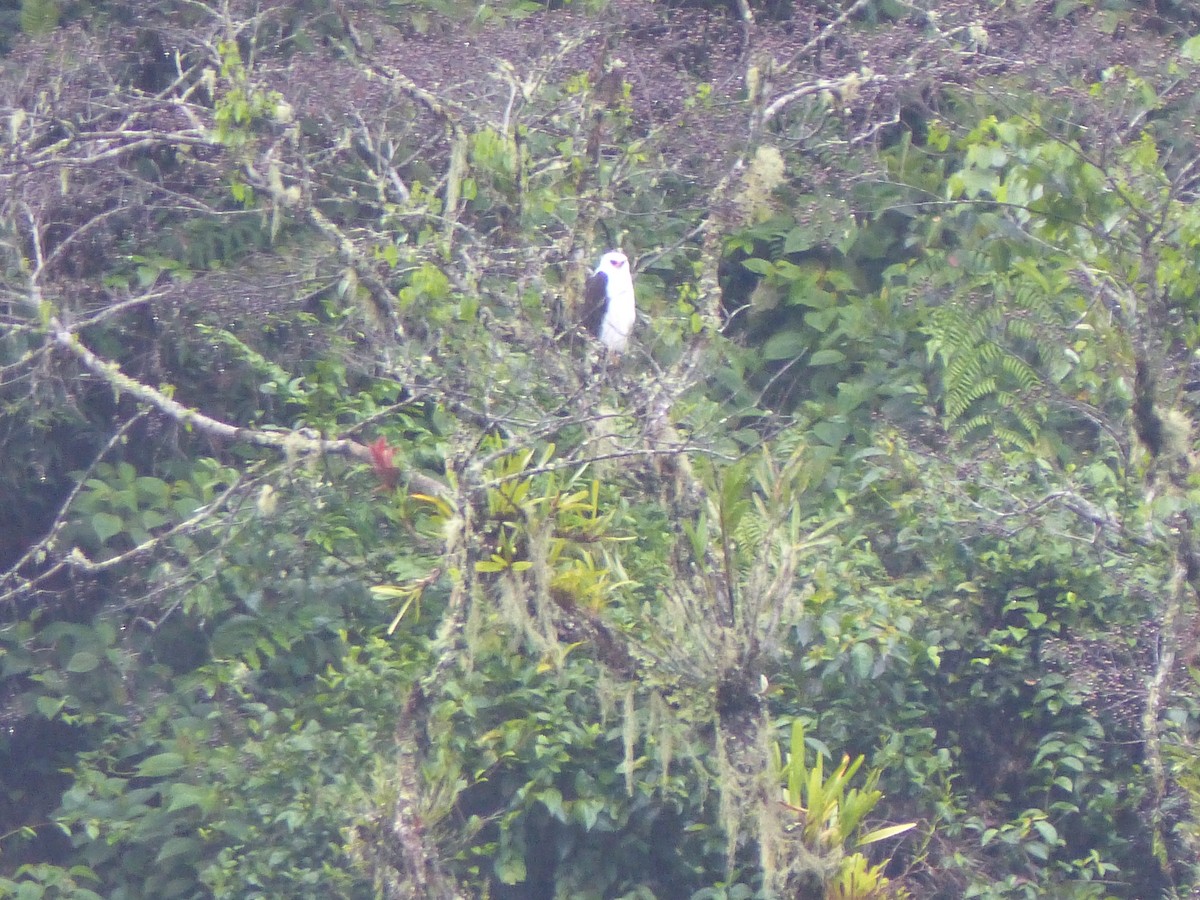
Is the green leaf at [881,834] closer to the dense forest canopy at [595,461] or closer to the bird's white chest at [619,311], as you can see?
the dense forest canopy at [595,461]

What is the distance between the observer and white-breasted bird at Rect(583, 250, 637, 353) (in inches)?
171

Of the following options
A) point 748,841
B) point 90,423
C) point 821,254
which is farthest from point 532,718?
point 821,254

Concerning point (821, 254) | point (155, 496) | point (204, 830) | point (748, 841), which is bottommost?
point (204, 830)

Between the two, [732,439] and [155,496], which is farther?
[732,439]

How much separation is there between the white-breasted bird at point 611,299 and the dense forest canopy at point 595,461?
0.64 ft

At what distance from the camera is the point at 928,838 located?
11.7 feet

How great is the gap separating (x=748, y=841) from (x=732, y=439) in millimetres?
1494

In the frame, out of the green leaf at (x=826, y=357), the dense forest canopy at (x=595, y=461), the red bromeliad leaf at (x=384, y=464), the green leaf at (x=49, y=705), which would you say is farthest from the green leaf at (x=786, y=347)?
the green leaf at (x=49, y=705)

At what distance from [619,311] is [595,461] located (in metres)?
1.79

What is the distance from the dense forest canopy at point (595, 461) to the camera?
3.01 m

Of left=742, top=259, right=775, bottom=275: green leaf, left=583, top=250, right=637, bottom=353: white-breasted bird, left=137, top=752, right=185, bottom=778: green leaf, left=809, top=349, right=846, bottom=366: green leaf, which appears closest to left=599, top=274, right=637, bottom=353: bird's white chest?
left=583, top=250, right=637, bottom=353: white-breasted bird

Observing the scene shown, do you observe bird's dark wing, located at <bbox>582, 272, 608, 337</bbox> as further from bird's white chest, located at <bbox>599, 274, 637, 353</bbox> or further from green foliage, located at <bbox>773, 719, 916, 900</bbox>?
green foliage, located at <bbox>773, 719, 916, 900</bbox>

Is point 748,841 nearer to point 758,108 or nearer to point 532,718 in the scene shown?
point 532,718

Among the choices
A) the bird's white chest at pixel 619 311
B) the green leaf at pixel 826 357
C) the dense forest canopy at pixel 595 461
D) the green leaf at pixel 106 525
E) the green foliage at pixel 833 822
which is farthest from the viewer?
the green leaf at pixel 826 357
